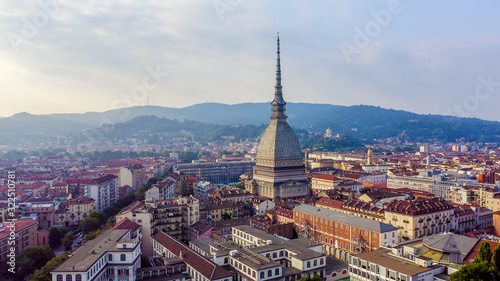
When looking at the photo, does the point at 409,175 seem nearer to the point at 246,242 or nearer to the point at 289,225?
the point at 289,225

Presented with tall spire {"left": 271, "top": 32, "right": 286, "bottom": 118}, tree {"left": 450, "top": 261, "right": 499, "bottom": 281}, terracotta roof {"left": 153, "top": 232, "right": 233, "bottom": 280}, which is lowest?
terracotta roof {"left": 153, "top": 232, "right": 233, "bottom": 280}

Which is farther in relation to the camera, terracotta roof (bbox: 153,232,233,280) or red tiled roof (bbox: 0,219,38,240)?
red tiled roof (bbox: 0,219,38,240)

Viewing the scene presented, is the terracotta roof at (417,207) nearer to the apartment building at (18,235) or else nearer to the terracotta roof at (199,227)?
the terracotta roof at (199,227)

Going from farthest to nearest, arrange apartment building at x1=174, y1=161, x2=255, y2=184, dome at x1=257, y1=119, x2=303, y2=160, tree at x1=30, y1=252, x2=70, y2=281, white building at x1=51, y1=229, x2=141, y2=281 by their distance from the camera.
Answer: apartment building at x1=174, y1=161, x2=255, y2=184, dome at x1=257, y1=119, x2=303, y2=160, tree at x1=30, y1=252, x2=70, y2=281, white building at x1=51, y1=229, x2=141, y2=281

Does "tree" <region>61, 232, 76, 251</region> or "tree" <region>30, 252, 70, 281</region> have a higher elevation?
"tree" <region>30, 252, 70, 281</region>

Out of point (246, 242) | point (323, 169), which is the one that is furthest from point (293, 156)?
point (246, 242)

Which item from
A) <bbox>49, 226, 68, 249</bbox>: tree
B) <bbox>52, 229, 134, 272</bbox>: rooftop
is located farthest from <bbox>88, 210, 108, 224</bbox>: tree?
<bbox>52, 229, 134, 272</bbox>: rooftop

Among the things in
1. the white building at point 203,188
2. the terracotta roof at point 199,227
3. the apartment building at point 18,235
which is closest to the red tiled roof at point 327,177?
the white building at point 203,188

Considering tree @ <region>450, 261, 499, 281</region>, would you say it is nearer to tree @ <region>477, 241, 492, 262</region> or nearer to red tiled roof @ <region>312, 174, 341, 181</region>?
tree @ <region>477, 241, 492, 262</region>
